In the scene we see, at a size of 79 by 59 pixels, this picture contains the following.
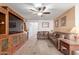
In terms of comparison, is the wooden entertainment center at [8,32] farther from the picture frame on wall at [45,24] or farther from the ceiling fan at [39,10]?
the picture frame on wall at [45,24]

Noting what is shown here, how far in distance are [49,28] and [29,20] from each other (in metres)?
0.47

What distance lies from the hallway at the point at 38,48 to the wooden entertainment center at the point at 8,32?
0.13m

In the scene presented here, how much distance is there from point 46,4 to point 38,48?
3.01 ft

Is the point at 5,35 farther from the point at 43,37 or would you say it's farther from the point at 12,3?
the point at 43,37

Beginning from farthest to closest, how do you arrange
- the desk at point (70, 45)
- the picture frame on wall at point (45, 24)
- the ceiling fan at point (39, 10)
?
1. the picture frame on wall at point (45, 24)
2. the ceiling fan at point (39, 10)
3. the desk at point (70, 45)

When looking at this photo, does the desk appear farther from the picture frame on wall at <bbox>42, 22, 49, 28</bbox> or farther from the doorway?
the doorway

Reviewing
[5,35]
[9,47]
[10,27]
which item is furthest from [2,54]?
[10,27]

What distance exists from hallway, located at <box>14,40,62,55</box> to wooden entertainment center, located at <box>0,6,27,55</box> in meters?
0.13

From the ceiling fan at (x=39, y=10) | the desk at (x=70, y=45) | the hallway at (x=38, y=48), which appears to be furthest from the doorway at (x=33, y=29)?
the desk at (x=70, y=45)

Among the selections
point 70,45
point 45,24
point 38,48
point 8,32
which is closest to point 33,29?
point 45,24

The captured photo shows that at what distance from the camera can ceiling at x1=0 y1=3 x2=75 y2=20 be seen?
249 cm

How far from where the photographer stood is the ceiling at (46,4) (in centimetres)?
249

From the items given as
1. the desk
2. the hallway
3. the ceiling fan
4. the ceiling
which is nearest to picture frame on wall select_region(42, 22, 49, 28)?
the ceiling

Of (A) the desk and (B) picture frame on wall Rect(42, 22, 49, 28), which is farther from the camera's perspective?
(B) picture frame on wall Rect(42, 22, 49, 28)
